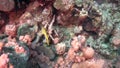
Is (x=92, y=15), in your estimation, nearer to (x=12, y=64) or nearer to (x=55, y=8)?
(x=55, y=8)

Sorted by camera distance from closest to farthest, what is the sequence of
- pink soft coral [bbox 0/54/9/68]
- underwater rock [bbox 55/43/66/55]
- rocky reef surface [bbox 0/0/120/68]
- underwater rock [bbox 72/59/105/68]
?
1. pink soft coral [bbox 0/54/9/68]
2. underwater rock [bbox 72/59/105/68]
3. rocky reef surface [bbox 0/0/120/68]
4. underwater rock [bbox 55/43/66/55]

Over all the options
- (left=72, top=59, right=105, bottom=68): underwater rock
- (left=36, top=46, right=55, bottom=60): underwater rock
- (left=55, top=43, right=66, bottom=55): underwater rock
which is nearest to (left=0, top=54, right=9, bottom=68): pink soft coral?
(left=36, top=46, right=55, bottom=60): underwater rock

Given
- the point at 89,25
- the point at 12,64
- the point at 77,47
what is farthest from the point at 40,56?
the point at 89,25

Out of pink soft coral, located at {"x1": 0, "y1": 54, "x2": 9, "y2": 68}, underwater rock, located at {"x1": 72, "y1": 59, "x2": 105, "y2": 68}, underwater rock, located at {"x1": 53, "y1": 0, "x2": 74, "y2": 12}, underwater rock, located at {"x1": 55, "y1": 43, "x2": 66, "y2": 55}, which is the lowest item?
underwater rock, located at {"x1": 72, "y1": 59, "x2": 105, "y2": 68}

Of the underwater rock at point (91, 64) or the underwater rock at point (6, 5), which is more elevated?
the underwater rock at point (6, 5)

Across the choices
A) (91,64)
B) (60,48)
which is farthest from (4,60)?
(91,64)

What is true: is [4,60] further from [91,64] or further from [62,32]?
[62,32]

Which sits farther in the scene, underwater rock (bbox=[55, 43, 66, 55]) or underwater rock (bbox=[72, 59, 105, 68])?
underwater rock (bbox=[55, 43, 66, 55])

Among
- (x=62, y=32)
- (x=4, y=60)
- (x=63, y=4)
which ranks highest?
(x=63, y=4)

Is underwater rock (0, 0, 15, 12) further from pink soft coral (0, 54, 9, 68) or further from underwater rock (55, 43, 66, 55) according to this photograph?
pink soft coral (0, 54, 9, 68)

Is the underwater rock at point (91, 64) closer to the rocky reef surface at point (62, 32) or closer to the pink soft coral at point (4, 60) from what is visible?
the rocky reef surface at point (62, 32)

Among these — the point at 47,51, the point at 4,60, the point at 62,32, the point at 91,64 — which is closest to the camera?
the point at 4,60

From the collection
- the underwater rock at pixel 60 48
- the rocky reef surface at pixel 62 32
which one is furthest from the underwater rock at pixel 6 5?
the underwater rock at pixel 60 48
